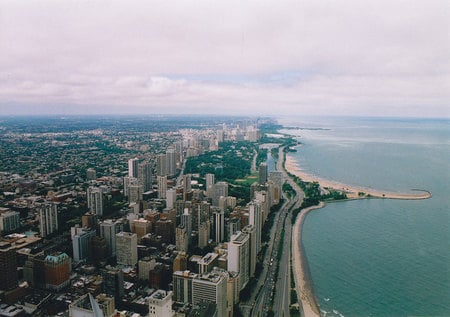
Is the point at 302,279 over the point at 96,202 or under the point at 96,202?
under

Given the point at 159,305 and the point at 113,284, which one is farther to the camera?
the point at 113,284

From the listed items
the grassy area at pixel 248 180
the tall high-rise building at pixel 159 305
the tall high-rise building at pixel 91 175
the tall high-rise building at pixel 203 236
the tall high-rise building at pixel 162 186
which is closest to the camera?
the tall high-rise building at pixel 159 305

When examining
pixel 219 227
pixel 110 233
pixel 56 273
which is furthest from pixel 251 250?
pixel 56 273

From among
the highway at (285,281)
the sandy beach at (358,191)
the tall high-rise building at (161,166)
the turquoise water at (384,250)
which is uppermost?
the tall high-rise building at (161,166)

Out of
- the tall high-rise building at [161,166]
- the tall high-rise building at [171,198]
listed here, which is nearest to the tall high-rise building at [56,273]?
the tall high-rise building at [171,198]

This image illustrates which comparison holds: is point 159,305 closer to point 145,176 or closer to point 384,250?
point 384,250

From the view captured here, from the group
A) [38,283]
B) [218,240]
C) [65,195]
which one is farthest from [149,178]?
[38,283]

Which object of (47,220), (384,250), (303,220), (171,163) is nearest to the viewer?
(384,250)

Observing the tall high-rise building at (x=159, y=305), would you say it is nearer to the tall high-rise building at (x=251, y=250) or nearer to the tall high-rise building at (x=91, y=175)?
the tall high-rise building at (x=251, y=250)

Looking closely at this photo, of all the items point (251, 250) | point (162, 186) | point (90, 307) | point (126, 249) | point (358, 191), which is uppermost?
point (90, 307)
